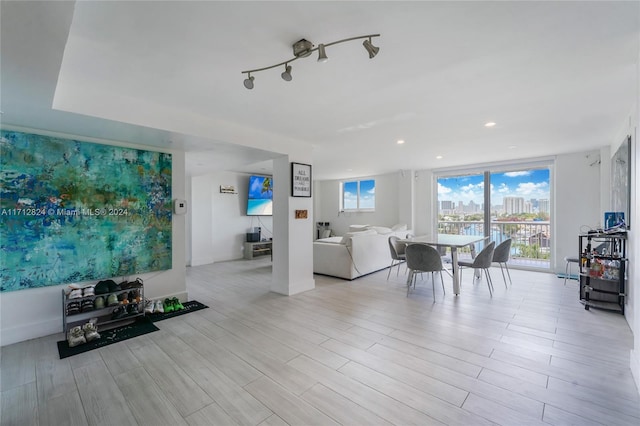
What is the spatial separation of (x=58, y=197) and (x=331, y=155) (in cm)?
402

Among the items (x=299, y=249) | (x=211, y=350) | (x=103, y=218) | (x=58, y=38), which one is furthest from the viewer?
(x=299, y=249)

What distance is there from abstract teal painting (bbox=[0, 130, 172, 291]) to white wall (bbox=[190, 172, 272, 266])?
289 cm

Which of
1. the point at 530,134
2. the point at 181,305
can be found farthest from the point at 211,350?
the point at 530,134

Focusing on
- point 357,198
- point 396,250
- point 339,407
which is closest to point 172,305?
point 339,407

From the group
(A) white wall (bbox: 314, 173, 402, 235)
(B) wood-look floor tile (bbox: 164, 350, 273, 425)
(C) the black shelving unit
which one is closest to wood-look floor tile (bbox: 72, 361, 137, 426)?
(B) wood-look floor tile (bbox: 164, 350, 273, 425)

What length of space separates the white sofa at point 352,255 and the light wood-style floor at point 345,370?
147cm

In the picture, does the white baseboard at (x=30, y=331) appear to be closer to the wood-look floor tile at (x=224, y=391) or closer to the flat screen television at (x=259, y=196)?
the wood-look floor tile at (x=224, y=391)

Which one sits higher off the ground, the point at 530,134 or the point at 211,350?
the point at 530,134

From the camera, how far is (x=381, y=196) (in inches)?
327

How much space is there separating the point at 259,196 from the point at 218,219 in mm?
1292

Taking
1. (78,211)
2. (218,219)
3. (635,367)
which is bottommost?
(635,367)

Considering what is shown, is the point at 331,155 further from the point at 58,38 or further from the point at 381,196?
the point at 58,38

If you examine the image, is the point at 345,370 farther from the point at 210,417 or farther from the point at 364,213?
the point at 364,213

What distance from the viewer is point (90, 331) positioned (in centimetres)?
279
